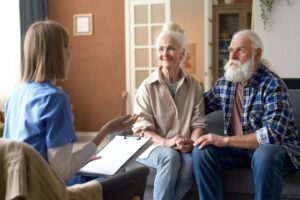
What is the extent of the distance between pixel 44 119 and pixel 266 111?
128 centimetres

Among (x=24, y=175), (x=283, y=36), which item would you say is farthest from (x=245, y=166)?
(x=283, y=36)

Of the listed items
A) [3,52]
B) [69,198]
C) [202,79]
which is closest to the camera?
[69,198]

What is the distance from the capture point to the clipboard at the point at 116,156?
1.70 m

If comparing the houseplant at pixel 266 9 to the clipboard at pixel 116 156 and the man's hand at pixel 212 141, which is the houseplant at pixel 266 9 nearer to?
the man's hand at pixel 212 141

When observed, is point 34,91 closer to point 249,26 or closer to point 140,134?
point 140,134

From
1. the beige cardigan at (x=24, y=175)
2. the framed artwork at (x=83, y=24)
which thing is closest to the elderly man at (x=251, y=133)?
the beige cardigan at (x=24, y=175)

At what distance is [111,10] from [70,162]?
4829mm

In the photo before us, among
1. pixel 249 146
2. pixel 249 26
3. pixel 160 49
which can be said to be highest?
pixel 249 26

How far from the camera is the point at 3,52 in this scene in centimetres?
529

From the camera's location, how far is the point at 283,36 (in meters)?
4.39

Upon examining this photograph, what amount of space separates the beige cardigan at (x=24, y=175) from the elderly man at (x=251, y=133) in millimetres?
1152

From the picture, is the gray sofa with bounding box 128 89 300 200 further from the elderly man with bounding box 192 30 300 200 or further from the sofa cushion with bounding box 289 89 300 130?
the sofa cushion with bounding box 289 89 300 130

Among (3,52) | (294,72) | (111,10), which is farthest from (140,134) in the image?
(111,10)

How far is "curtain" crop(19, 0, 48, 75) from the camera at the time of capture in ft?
18.3
